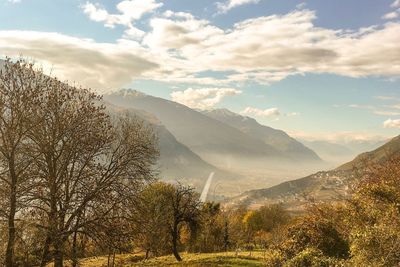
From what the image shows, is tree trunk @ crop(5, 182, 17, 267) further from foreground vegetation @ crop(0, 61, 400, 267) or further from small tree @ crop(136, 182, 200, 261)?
small tree @ crop(136, 182, 200, 261)

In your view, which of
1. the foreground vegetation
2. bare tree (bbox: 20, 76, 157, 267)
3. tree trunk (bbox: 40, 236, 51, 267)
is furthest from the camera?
bare tree (bbox: 20, 76, 157, 267)

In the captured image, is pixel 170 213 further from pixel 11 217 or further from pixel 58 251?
pixel 11 217

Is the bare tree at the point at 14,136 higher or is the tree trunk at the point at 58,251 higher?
the bare tree at the point at 14,136

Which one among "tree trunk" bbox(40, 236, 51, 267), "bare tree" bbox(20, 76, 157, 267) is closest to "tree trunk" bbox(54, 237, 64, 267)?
"bare tree" bbox(20, 76, 157, 267)

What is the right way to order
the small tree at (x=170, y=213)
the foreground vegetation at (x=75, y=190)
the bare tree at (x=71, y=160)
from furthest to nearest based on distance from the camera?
the small tree at (x=170, y=213) → the bare tree at (x=71, y=160) → the foreground vegetation at (x=75, y=190)

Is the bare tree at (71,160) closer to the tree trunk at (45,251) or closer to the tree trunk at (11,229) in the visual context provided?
the tree trunk at (45,251)

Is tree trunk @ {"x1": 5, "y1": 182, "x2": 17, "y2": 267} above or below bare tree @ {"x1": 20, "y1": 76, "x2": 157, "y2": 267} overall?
below

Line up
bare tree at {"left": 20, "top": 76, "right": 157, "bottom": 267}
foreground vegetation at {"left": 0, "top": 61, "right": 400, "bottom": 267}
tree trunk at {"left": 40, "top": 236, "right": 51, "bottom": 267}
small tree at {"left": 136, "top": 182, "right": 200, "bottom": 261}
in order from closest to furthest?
foreground vegetation at {"left": 0, "top": 61, "right": 400, "bottom": 267}, tree trunk at {"left": 40, "top": 236, "right": 51, "bottom": 267}, bare tree at {"left": 20, "top": 76, "right": 157, "bottom": 267}, small tree at {"left": 136, "top": 182, "right": 200, "bottom": 261}

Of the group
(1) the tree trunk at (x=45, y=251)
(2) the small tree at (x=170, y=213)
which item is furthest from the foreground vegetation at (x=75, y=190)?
(2) the small tree at (x=170, y=213)

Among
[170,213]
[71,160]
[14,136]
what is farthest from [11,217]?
[170,213]

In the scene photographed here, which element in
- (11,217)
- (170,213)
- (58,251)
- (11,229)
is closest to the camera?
(11,229)

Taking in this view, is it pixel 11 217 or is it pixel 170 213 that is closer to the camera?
pixel 11 217

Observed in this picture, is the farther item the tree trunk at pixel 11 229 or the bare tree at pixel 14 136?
the bare tree at pixel 14 136

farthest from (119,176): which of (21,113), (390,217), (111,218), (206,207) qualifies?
(206,207)
